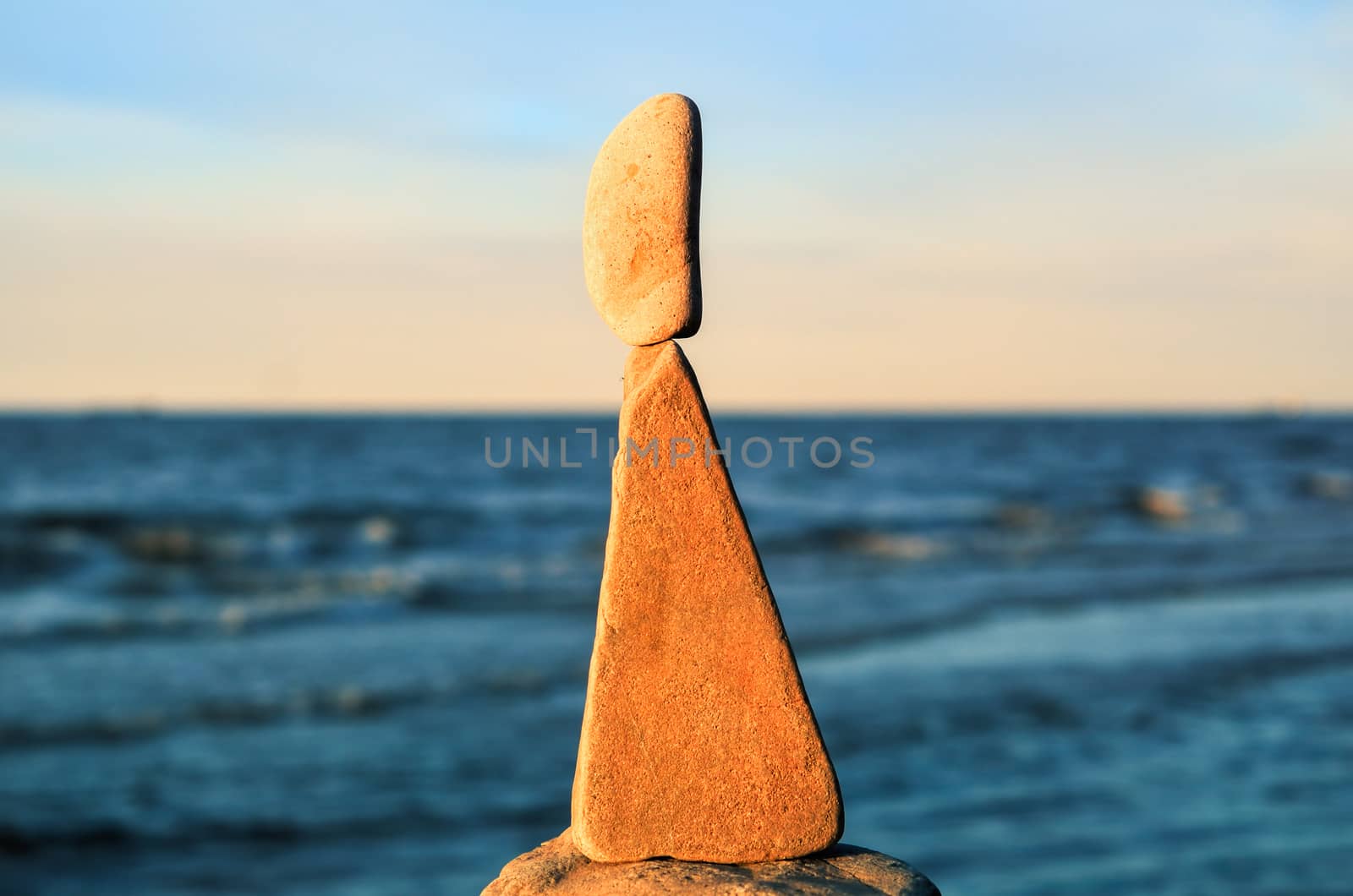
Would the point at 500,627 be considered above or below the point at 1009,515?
below

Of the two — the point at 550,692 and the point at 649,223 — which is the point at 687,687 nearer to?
the point at 649,223

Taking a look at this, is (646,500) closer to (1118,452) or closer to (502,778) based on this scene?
(502,778)

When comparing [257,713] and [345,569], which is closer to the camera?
[257,713]

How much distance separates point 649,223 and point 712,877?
173 centimetres

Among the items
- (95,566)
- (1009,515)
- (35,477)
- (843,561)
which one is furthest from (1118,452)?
(95,566)

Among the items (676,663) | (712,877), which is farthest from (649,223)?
(712,877)

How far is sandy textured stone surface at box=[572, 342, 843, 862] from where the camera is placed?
338 centimetres

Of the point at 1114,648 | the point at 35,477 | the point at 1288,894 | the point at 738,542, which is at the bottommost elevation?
the point at 1288,894

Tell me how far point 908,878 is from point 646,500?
1.26 metres

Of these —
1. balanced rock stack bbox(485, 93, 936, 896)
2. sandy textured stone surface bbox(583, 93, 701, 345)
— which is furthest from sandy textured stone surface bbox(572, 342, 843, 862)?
sandy textured stone surface bbox(583, 93, 701, 345)

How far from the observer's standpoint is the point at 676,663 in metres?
3.41

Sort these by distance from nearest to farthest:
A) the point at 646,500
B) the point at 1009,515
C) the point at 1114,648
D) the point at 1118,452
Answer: the point at 646,500 → the point at 1114,648 → the point at 1009,515 → the point at 1118,452

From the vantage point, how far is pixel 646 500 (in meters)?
→ 3.37

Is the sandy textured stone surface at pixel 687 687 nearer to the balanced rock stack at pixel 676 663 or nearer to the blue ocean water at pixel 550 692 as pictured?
the balanced rock stack at pixel 676 663
